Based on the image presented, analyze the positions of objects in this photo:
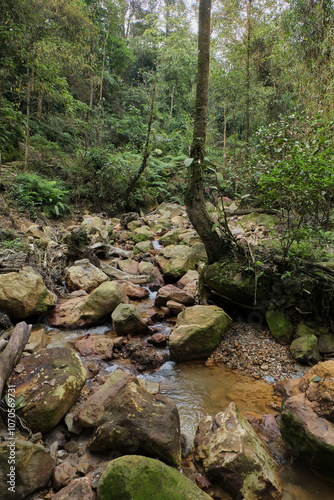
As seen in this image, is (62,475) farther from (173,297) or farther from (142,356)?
(173,297)

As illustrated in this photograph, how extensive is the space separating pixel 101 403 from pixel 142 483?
102cm

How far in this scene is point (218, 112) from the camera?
22219mm

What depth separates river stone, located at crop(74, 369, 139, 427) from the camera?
267 centimetres

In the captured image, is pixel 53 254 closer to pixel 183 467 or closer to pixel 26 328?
pixel 26 328

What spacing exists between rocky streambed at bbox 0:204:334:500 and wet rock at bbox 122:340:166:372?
0.02m

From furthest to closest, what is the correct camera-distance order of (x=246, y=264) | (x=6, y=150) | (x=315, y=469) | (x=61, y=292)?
(x=6, y=150) < (x=61, y=292) < (x=246, y=264) < (x=315, y=469)

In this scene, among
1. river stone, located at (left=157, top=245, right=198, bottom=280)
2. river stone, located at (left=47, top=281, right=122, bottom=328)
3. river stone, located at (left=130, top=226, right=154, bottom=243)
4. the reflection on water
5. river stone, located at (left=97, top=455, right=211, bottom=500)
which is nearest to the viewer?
river stone, located at (left=97, top=455, right=211, bottom=500)

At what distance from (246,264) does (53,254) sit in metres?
4.82

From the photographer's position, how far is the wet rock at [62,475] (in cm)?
220

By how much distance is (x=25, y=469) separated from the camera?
2078 millimetres

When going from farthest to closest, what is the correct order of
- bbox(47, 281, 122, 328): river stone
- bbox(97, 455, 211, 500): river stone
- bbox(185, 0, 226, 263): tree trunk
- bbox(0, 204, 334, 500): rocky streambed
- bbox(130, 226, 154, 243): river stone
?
1. bbox(130, 226, 154, 243): river stone
2. bbox(47, 281, 122, 328): river stone
3. bbox(185, 0, 226, 263): tree trunk
4. bbox(0, 204, 334, 500): rocky streambed
5. bbox(97, 455, 211, 500): river stone

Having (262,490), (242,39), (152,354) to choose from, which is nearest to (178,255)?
(152,354)

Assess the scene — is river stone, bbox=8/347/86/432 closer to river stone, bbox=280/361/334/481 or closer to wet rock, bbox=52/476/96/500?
wet rock, bbox=52/476/96/500

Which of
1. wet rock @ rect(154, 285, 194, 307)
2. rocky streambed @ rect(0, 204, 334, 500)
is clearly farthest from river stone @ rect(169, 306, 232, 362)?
wet rock @ rect(154, 285, 194, 307)
